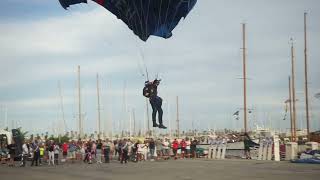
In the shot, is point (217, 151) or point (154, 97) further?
point (217, 151)

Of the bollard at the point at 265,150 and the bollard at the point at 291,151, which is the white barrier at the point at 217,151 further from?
the bollard at the point at 291,151

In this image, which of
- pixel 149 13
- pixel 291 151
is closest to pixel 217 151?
pixel 291 151

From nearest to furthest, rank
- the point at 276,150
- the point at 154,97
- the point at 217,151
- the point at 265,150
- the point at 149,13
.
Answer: the point at 149,13, the point at 154,97, the point at 276,150, the point at 265,150, the point at 217,151

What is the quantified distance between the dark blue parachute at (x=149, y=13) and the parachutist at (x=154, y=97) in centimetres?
207

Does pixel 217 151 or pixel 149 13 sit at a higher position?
pixel 149 13

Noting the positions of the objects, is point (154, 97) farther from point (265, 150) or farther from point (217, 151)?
point (217, 151)

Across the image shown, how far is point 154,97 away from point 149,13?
3.38m

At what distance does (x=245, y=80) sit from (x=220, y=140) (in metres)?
8.69

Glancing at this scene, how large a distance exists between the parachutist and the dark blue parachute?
2.07m

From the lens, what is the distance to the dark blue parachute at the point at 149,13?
71.5 ft

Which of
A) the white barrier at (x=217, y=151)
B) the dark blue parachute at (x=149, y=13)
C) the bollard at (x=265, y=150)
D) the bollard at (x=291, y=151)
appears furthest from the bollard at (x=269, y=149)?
the dark blue parachute at (x=149, y=13)

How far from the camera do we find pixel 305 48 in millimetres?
43188

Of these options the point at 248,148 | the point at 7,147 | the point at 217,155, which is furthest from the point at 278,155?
the point at 7,147

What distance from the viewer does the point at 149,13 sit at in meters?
22.5
